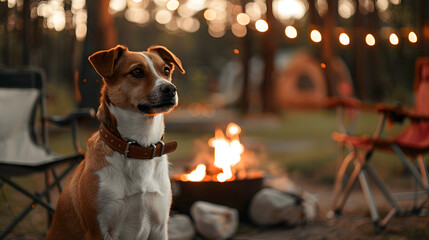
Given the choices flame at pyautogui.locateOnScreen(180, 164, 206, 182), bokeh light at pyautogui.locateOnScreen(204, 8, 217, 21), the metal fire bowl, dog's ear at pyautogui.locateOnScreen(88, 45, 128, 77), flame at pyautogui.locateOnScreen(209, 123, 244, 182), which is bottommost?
the metal fire bowl

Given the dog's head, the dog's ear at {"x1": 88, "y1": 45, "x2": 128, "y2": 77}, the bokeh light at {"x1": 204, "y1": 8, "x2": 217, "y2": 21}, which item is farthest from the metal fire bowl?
the bokeh light at {"x1": 204, "y1": 8, "x2": 217, "y2": 21}

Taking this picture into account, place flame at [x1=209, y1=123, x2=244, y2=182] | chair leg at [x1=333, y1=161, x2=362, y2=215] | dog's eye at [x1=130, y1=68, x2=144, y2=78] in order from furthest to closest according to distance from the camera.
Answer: flame at [x1=209, y1=123, x2=244, y2=182] < chair leg at [x1=333, y1=161, x2=362, y2=215] < dog's eye at [x1=130, y1=68, x2=144, y2=78]

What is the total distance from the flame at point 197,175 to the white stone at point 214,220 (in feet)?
1.07

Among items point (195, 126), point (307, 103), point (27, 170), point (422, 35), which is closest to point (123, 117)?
point (27, 170)

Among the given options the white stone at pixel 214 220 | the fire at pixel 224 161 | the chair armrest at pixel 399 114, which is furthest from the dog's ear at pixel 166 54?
the chair armrest at pixel 399 114

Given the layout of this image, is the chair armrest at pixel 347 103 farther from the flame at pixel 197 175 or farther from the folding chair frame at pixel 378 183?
the flame at pixel 197 175

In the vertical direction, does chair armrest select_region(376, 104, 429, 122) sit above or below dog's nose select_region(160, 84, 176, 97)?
below

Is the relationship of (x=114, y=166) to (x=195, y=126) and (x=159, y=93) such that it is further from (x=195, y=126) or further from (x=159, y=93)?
(x=195, y=126)

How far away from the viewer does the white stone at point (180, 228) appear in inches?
144

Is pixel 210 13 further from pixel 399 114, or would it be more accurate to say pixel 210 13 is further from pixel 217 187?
pixel 399 114

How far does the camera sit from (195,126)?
43.2 ft

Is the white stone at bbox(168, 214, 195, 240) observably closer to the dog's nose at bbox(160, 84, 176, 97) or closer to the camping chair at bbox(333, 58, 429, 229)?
the camping chair at bbox(333, 58, 429, 229)

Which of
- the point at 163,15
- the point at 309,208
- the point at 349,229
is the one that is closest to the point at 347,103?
the point at 309,208

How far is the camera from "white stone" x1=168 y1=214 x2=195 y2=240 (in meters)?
3.66
